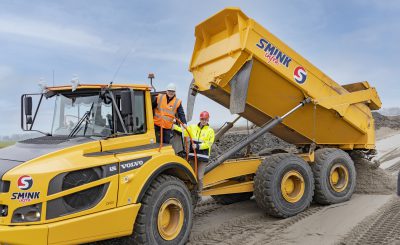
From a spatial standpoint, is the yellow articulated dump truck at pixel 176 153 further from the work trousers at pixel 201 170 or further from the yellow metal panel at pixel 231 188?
the work trousers at pixel 201 170

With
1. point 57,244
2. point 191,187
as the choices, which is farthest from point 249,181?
point 57,244

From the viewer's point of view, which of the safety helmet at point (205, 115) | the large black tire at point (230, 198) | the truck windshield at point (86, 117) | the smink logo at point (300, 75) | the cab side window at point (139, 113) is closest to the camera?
the truck windshield at point (86, 117)

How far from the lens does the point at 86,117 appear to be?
478 cm

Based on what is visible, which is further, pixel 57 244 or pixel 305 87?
pixel 305 87

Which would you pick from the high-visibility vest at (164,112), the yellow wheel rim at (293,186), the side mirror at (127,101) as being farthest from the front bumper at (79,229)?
the yellow wheel rim at (293,186)

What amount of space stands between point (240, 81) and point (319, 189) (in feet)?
8.46

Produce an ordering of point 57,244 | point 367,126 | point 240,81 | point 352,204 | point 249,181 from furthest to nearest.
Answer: point 367,126, point 352,204, point 249,181, point 240,81, point 57,244

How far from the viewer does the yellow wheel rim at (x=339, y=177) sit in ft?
25.4

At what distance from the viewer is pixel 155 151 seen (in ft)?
16.4

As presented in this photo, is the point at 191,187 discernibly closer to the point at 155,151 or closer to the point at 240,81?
the point at 155,151

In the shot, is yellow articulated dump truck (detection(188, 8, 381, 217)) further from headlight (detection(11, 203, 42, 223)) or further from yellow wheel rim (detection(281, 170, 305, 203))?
headlight (detection(11, 203, 42, 223))

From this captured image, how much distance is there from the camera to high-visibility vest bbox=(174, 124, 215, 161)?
234 inches

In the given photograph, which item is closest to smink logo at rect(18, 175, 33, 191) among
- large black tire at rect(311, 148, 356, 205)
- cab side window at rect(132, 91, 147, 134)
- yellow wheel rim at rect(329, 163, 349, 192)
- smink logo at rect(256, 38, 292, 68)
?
cab side window at rect(132, 91, 147, 134)

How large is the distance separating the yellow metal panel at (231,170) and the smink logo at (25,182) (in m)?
2.91
